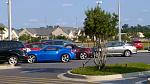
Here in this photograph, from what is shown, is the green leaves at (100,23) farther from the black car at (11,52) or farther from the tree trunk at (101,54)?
the black car at (11,52)

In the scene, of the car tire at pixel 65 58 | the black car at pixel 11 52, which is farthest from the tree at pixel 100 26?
the car tire at pixel 65 58

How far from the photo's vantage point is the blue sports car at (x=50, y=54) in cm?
2973

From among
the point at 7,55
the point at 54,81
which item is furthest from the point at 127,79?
the point at 7,55

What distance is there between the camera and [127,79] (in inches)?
672

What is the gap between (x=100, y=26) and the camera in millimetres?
19375

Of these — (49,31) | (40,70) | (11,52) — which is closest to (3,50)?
(11,52)

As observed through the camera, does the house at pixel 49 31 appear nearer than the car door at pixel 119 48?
No

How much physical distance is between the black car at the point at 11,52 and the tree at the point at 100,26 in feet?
29.4

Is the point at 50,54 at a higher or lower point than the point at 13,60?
higher

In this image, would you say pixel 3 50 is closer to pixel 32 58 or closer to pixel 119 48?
pixel 32 58

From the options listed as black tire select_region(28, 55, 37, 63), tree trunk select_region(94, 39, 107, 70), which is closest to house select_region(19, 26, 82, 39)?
black tire select_region(28, 55, 37, 63)

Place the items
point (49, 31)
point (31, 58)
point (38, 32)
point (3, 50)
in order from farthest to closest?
point (38, 32) → point (49, 31) → point (31, 58) → point (3, 50)

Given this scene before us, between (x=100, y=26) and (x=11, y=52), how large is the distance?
10005 mm

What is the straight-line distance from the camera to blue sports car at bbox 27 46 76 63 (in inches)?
1171
